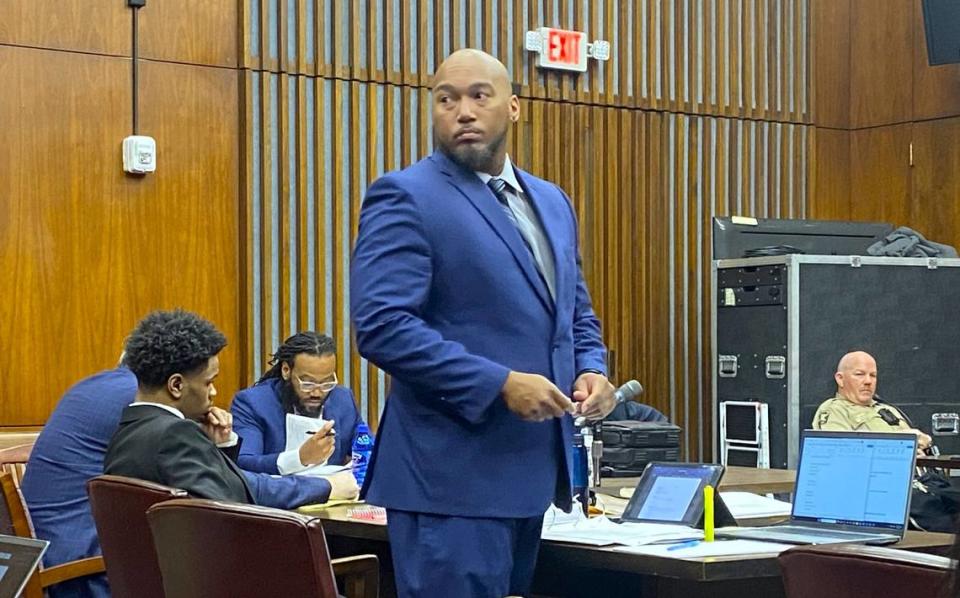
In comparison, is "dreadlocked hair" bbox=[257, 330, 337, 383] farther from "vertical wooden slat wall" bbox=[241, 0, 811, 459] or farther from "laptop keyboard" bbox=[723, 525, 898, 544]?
"laptop keyboard" bbox=[723, 525, 898, 544]

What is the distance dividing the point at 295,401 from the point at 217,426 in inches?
45.3

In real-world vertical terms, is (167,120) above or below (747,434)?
above

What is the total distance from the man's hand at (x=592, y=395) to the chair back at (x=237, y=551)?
0.61 m

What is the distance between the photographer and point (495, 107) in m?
2.67

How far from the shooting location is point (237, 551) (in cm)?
226

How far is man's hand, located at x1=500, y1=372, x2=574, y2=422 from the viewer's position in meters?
2.44

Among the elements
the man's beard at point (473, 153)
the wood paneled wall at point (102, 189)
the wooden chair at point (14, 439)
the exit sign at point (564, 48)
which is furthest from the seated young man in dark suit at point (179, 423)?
the exit sign at point (564, 48)

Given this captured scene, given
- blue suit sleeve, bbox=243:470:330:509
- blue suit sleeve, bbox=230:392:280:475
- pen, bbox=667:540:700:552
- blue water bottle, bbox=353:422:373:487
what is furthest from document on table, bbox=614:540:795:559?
blue suit sleeve, bbox=230:392:280:475

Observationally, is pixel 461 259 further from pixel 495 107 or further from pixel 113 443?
pixel 113 443

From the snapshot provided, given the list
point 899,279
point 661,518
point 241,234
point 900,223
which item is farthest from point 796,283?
point 661,518

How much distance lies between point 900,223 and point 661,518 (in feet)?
19.0

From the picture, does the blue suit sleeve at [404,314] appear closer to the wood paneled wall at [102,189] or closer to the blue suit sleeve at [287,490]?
the blue suit sleeve at [287,490]

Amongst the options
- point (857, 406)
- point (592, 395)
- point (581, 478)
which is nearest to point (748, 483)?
point (581, 478)

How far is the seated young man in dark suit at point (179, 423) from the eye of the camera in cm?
312
